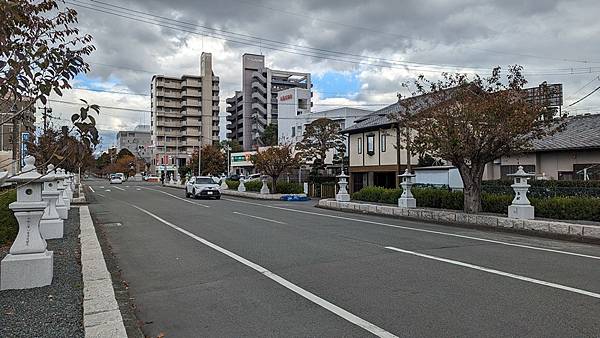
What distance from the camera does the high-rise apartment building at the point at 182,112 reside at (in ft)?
360

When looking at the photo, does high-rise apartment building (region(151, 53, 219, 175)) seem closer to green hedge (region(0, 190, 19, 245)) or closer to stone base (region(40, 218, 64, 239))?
stone base (region(40, 218, 64, 239))

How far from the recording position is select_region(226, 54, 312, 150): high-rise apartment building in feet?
375

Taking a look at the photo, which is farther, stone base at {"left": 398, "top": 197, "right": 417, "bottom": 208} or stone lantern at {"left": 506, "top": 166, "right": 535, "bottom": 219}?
stone base at {"left": 398, "top": 197, "right": 417, "bottom": 208}

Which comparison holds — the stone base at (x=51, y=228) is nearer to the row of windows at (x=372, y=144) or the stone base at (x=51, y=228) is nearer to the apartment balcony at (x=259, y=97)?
the row of windows at (x=372, y=144)

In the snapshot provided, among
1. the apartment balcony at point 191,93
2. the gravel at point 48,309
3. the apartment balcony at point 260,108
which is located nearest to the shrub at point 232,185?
the gravel at point 48,309

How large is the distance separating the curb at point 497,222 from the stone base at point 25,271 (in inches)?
505

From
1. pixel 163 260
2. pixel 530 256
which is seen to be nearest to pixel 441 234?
pixel 530 256

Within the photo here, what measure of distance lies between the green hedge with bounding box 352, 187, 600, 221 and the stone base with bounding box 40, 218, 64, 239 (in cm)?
1455

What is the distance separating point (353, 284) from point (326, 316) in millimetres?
1721

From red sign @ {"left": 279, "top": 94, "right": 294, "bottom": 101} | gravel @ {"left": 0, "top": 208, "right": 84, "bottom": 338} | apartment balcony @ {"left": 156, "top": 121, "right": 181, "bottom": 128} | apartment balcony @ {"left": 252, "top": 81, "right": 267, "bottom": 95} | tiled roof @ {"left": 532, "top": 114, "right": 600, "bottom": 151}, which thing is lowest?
gravel @ {"left": 0, "top": 208, "right": 84, "bottom": 338}

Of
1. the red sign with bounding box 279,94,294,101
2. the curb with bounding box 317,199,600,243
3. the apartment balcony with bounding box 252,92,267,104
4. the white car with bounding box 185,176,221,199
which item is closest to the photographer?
the curb with bounding box 317,199,600,243

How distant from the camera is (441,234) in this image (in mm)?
14242

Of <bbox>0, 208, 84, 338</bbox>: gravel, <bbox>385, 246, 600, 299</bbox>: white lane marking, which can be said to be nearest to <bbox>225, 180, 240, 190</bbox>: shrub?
<bbox>385, 246, 600, 299</bbox>: white lane marking

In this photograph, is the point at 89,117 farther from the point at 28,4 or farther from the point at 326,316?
the point at 326,316
